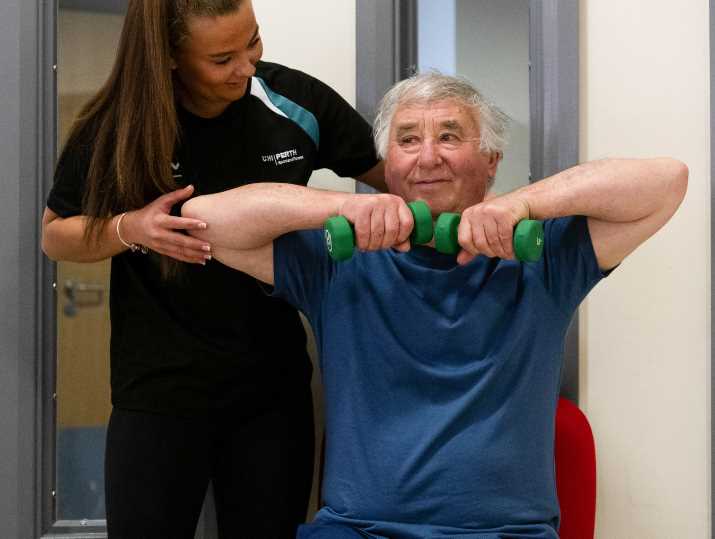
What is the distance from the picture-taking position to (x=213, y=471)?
186 centimetres

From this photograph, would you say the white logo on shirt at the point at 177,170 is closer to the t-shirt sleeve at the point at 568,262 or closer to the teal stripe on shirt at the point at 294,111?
the teal stripe on shirt at the point at 294,111

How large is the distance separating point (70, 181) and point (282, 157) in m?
0.44

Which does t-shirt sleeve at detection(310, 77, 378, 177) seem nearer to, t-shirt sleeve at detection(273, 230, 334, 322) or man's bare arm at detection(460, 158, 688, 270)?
t-shirt sleeve at detection(273, 230, 334, 322)

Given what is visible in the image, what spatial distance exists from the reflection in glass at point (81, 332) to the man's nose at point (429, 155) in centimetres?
92

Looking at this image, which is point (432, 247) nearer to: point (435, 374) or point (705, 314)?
point (435, 374)

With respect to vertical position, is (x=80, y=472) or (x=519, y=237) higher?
(x=519, y=237)

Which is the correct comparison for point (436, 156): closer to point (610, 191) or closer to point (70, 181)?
point (610, 191)

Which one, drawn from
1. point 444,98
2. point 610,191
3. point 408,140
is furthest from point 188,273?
point 610,191

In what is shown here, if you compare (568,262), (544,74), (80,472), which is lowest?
(80,472)

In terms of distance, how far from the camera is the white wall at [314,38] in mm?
2107

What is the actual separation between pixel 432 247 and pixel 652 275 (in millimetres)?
627

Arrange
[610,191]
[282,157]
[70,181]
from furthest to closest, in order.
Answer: [282,157] < [70,181] < [610,191]

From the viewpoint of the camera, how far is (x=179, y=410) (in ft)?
5.67

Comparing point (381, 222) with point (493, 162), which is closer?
point (381, 222)
